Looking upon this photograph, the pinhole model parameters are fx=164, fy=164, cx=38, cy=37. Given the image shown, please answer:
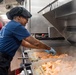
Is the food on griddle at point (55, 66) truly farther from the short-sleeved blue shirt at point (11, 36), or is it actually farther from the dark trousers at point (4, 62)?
the dark trousers at point (4, 62)

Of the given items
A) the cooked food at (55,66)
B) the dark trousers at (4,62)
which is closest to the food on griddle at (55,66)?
the cooked food at (55,66)

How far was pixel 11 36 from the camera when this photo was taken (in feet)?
8.05

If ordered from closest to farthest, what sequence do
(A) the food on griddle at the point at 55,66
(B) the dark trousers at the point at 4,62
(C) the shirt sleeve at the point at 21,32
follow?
(A) the food on griddle at the point at 55,66 → (C) the shirt sleeve at the point at 21,32 → (B) the dark trousers at the point at 4,62

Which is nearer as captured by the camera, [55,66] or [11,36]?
[55,66]

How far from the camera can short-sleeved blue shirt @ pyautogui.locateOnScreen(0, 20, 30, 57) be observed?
237cm

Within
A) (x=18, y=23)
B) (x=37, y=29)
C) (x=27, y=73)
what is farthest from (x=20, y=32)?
(x=37, y=29)

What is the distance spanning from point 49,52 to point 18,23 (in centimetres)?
85

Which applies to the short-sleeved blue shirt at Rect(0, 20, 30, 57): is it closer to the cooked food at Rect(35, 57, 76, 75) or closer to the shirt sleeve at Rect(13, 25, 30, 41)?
the shirt sleeve at Rect(13, 25, 30, 41)

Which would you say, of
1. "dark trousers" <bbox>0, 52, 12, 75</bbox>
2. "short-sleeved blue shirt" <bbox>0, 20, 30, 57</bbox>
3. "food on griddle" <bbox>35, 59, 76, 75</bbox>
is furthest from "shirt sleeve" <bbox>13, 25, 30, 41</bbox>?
"food on griddle" <bbox>35, 59, 76, 75</bbox>

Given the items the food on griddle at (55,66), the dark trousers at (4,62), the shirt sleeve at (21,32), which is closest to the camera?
the food on griddle at (55,66)

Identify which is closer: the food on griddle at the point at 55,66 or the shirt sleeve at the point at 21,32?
the food on griddle at the point at 55,66

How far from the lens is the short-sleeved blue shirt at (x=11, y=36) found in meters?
2.37

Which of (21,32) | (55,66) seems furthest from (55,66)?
(21,32)

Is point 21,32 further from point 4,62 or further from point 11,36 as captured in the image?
point 4,62
